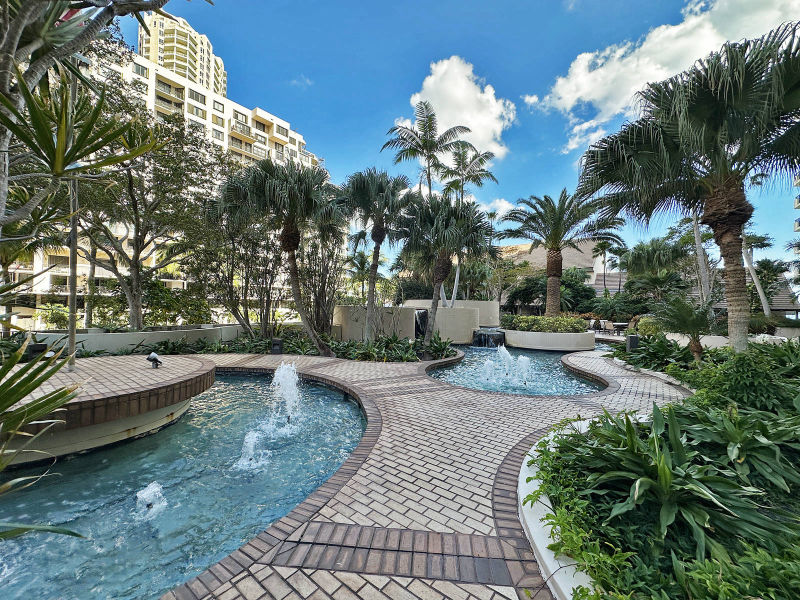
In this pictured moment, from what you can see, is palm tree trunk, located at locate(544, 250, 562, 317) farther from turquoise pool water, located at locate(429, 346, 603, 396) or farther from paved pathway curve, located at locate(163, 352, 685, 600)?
paved pathway curve, located at locate(163, 352, 685, 600)

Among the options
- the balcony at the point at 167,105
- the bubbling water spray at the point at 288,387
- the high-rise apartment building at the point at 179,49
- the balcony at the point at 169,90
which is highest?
the high-rise apartment building at the point at 179,49

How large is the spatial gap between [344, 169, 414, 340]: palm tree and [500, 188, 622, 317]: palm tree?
691 centimetres

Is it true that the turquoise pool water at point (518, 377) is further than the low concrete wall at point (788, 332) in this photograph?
No

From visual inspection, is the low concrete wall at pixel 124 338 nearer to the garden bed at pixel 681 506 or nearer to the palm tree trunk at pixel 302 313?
the palm tree trunk at pixel 302 313

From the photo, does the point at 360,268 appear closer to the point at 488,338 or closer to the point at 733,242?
the point at 488,338

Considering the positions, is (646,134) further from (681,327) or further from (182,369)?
(182,369)

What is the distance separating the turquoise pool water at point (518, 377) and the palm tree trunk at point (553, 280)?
13.1 ft

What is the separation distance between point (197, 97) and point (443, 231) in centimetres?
4638

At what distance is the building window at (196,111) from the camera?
40125mm

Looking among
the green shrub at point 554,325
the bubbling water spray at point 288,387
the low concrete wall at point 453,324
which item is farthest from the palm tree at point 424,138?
the bubbling water spray at point 288,387

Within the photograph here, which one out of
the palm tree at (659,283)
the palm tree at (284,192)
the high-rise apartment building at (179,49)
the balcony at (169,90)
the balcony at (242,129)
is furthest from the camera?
the high-rise apartment building at (179,49)

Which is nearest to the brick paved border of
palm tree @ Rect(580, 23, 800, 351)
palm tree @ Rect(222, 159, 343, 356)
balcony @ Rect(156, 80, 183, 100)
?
palm tree @ Rect(222, 159, 343, 356)

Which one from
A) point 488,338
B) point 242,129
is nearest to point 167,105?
point 242,129

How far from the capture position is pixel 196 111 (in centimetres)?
4075
